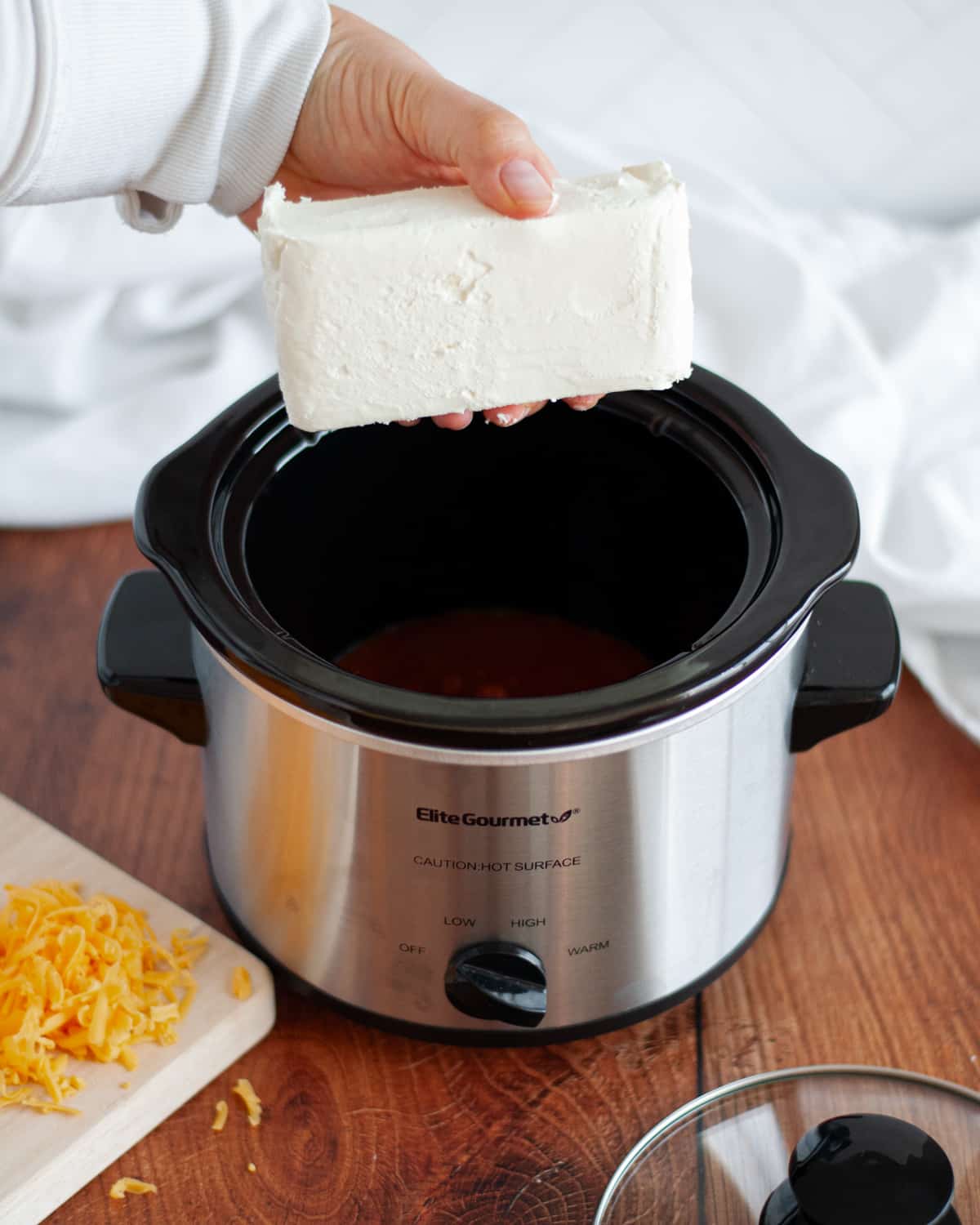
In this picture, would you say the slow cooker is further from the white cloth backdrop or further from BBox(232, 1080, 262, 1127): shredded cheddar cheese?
the white cloth backdrop

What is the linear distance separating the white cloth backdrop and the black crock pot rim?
0.32 m

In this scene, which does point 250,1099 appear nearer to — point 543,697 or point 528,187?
point 543,697

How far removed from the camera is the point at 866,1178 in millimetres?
651

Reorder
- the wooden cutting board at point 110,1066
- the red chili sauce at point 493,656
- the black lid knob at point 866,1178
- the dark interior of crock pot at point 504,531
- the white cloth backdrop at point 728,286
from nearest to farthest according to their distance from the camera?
the black lid knob at point 866,1178 < the wooden cutting board at point 110,1066 < the dark interior of crock pot at point 504,531 < the red chili sauce at point 493,656 < the white cloth backdrop at point 728,286

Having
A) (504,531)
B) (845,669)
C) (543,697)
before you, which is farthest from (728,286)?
(543,697)

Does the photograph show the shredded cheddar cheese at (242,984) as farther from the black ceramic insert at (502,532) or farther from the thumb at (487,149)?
the thumb at (487,149)

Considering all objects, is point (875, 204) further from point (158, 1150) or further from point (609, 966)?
point (158, 1150)

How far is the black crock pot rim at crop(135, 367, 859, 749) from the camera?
67cm

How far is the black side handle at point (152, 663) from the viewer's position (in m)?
0.80

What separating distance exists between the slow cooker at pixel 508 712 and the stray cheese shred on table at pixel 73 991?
68mm

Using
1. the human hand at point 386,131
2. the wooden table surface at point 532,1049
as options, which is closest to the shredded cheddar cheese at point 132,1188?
the wooden table surface at point 532,1049

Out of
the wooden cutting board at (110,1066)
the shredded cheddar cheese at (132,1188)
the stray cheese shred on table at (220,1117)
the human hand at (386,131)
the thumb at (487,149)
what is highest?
the thumb at (487,149)

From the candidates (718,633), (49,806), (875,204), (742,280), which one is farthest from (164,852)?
(875,204)

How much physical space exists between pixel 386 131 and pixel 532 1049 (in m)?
0.58
